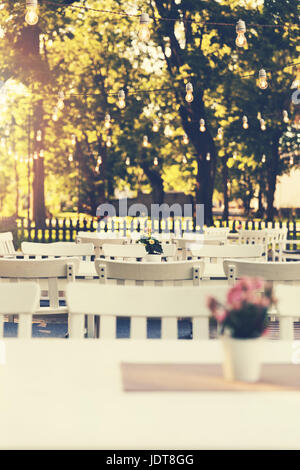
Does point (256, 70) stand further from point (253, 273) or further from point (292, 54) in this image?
point (253, 273)

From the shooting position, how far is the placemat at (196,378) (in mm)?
1900

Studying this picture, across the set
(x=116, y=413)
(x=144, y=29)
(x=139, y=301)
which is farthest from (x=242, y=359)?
(x=144, y=29)

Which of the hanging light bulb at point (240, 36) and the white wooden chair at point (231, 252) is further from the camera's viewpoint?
the hanging light bulb at point (240, 36)

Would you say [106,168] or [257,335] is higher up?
[106,168]

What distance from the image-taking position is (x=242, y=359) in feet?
6.27

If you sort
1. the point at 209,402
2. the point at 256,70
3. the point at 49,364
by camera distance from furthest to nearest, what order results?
the point at 256,70 → the point at 49,364 → the point at 209,402

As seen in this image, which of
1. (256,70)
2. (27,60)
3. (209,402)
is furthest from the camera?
(256,70)

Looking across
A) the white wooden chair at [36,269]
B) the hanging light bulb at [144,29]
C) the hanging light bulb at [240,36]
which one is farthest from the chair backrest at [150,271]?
the hanging light bulb at [240,36]

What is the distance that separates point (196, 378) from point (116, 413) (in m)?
0.38

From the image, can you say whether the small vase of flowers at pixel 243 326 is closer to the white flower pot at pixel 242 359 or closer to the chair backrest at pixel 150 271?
the white flower pot at pixel 242 359

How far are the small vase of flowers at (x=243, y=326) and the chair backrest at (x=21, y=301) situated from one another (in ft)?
3.50

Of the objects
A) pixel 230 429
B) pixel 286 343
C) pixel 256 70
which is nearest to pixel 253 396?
pixel 230 429
